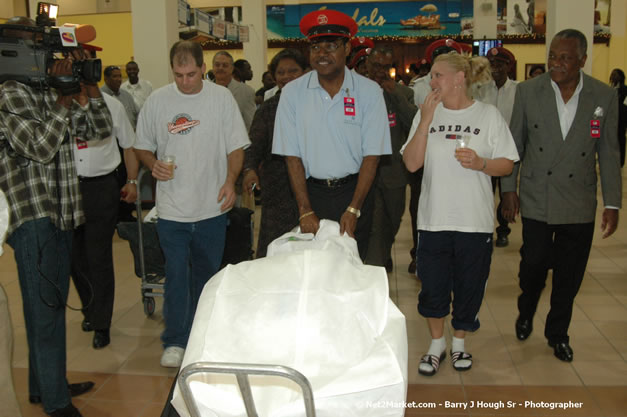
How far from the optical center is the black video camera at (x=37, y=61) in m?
2.56

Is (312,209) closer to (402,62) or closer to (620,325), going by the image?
(620,325)

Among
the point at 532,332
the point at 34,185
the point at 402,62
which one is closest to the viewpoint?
the point at 34,185

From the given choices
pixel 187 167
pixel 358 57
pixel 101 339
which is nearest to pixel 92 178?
pixel 187 167

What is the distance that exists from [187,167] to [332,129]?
841 millimetres

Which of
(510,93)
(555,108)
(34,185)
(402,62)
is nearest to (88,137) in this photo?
(34,185)

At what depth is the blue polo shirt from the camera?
315cm

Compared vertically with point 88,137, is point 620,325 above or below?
below

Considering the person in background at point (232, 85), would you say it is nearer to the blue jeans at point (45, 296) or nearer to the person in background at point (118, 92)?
the person in background at point (118, 92)

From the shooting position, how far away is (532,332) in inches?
157

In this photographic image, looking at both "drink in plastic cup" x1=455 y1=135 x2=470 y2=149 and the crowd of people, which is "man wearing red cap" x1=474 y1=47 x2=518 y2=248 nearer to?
the crowd of people

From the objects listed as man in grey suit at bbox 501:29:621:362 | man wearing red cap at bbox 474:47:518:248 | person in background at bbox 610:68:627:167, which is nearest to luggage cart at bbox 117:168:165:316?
man in grey suit at bbox 501:29:621:362

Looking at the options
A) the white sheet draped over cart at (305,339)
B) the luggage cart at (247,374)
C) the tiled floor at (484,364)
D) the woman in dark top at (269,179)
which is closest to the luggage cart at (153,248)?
the tiled floor at (484,364)

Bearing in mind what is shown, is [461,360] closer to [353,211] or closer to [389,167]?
[353,211]

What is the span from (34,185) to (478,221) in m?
2.12
